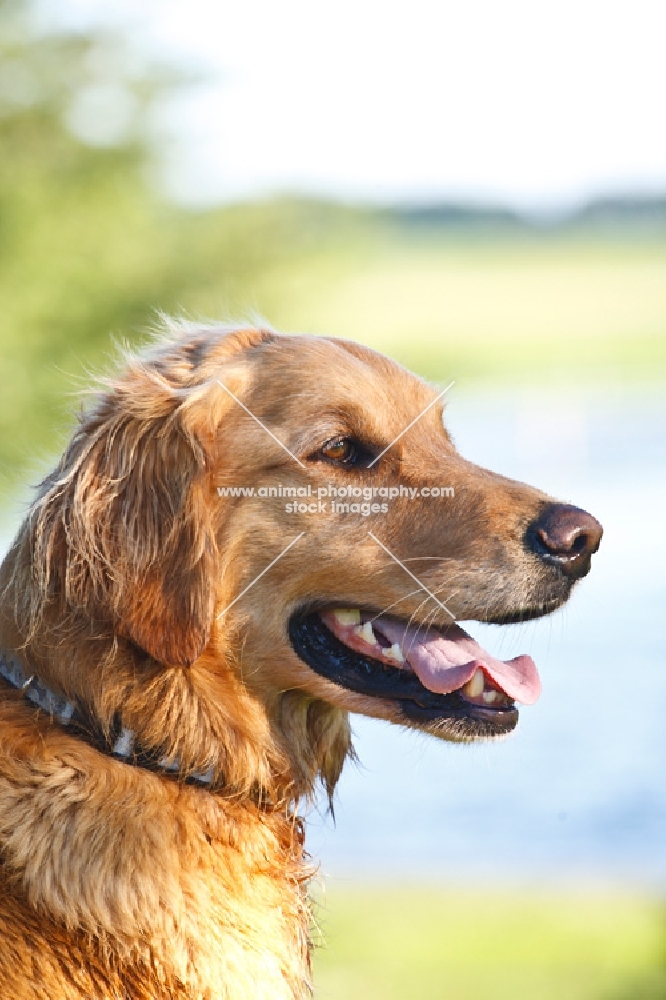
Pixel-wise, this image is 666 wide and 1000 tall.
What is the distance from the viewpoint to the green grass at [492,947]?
6602 millimetres

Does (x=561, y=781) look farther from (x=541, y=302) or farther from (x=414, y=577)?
(x=541, y=302)

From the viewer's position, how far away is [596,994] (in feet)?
21.3

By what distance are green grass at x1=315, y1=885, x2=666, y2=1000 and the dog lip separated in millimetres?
2997

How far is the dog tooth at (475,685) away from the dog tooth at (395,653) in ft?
0.64

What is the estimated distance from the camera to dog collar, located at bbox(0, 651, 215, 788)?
306cm

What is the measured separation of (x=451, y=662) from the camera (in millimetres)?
3383

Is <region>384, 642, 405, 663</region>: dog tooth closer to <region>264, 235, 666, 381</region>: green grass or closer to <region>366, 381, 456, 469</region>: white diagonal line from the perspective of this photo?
<region>366, 381, 456, 469</region>: white diagonal line

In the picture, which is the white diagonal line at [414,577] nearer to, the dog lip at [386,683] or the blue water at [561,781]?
the dog lip at [386,683]

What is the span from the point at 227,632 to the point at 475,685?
0.71 m

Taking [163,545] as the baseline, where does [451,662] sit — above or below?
below

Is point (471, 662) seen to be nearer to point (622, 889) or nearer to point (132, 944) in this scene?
point (132, 944)

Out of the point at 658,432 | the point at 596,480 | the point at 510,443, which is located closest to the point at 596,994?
the point at 596,480

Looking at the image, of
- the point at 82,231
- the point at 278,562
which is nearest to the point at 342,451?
the point at 278,562

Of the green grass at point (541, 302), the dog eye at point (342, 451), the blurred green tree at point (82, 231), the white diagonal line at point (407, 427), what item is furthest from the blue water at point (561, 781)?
the green grass at point (541, 302)
